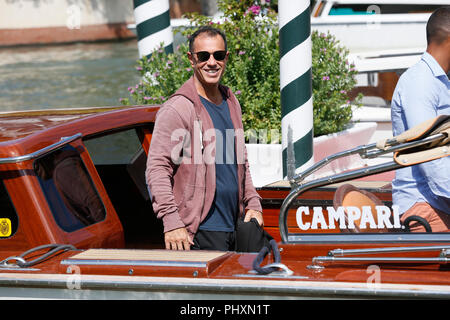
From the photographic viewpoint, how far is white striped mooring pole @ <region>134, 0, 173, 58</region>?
21.7 ft

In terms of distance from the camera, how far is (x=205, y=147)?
311cm

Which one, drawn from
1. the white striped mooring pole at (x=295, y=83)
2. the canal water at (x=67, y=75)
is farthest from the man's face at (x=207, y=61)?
the canal water at (x=67, y=75)

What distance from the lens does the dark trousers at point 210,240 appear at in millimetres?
3150

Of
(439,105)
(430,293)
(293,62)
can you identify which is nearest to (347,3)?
(293,62)

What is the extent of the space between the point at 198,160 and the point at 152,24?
3740mm

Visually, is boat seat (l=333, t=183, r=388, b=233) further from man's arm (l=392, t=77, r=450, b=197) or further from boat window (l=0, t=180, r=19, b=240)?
boat window (l=0, t=180, r=19, b=240)

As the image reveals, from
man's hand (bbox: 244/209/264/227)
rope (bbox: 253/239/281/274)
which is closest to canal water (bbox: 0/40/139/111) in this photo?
man's hand (bbox: 244/209/264/227)

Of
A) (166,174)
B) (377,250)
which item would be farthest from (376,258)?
(166,174)

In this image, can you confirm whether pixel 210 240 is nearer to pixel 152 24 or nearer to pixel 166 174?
pixel 166 174

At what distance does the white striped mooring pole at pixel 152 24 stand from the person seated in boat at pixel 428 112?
150 inches

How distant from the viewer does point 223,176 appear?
3.18 m

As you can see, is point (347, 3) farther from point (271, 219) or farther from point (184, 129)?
point (184, 129)
